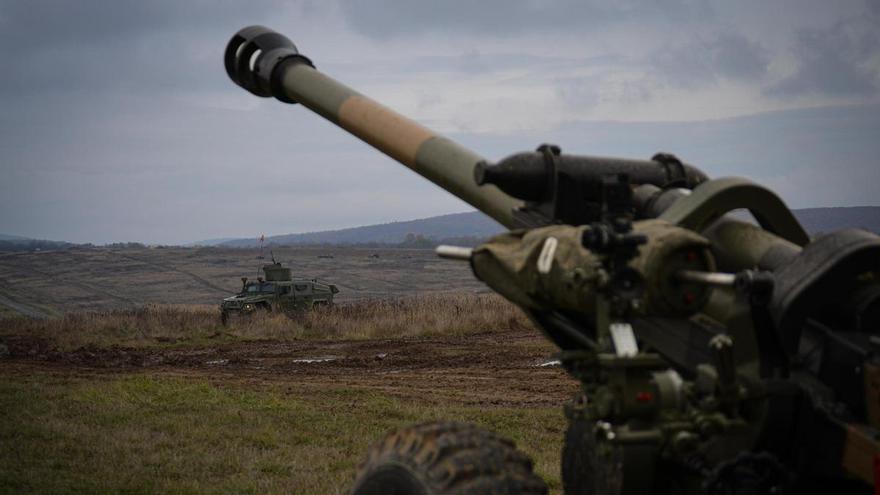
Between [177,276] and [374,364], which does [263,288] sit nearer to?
[374,364]

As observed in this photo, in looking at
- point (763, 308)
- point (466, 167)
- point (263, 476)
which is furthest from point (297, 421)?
point (763, 308)

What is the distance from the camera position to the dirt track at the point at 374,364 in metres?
15.4

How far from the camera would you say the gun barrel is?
16.3 feet

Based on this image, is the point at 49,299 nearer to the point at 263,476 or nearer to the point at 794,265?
the point at 263,476

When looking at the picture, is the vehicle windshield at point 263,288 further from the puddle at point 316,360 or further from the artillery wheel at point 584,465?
the artillery wheel at point 584,465

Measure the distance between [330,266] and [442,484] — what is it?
3058 inches

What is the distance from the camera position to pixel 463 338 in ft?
81.9

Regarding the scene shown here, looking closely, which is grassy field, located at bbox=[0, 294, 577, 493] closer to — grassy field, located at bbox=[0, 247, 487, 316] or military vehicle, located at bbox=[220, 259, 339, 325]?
military vehicle, located at bbox=[220, 259, 339, 325]

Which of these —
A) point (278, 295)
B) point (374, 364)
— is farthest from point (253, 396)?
point (278, 295)

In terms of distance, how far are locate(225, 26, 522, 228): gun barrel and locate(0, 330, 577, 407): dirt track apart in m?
7.86

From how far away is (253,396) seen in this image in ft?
46.6

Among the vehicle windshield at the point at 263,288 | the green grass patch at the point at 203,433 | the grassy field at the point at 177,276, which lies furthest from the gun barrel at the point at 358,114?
the grassy field at the point at 177,276

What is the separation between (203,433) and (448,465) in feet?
25.5

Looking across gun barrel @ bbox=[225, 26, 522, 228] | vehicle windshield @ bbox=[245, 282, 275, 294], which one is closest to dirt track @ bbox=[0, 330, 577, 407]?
gun barrel @ bbox=[225, 26, 522, 228]
